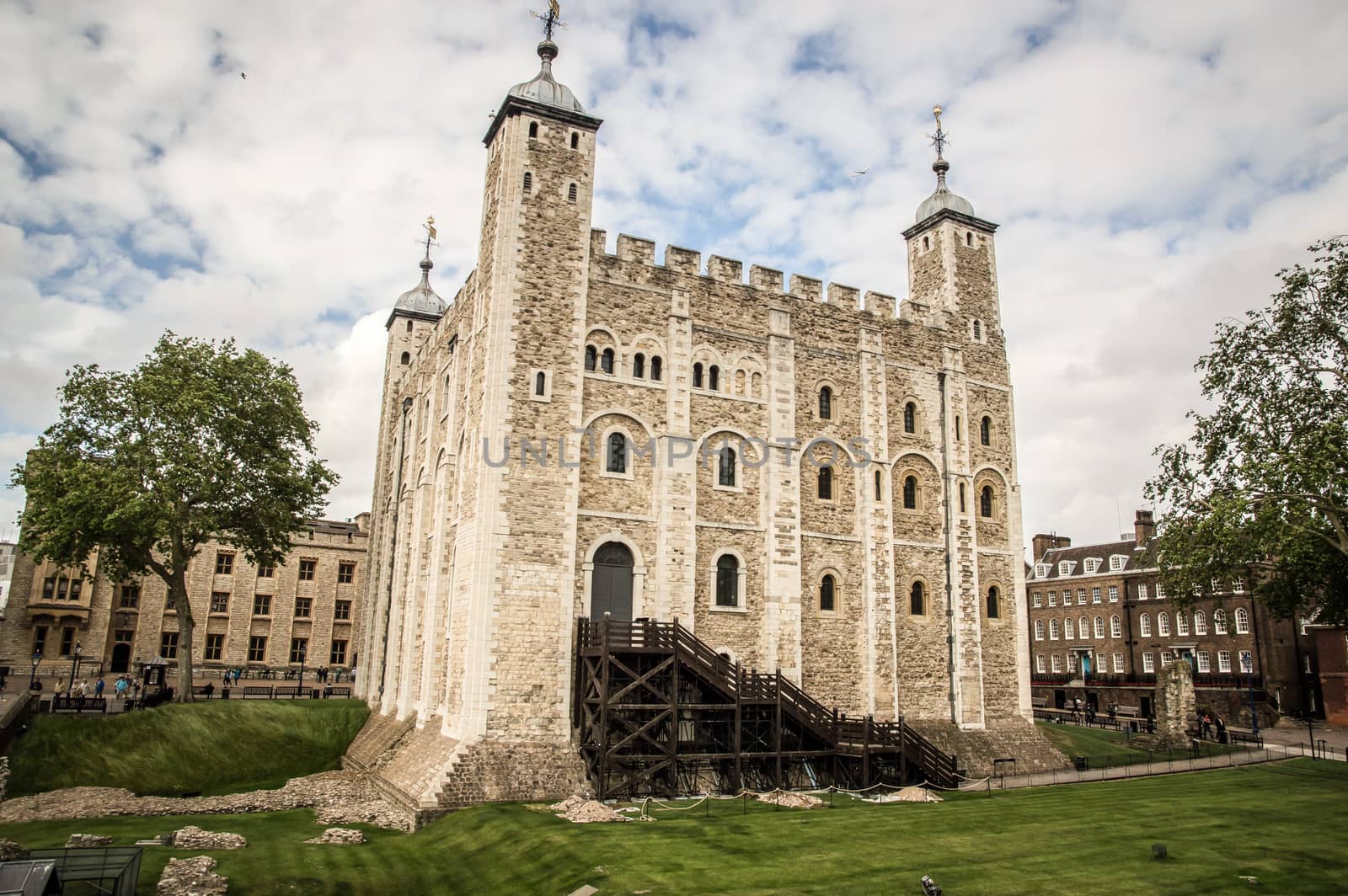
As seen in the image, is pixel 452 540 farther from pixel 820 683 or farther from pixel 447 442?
pixel 820 683

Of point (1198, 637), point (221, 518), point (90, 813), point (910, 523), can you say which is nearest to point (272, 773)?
point (90, 813)

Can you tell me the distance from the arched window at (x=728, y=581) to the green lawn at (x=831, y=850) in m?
6.64

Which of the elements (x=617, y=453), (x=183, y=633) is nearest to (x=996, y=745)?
(x=617, y=453)

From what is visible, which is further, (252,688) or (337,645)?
(337,645)

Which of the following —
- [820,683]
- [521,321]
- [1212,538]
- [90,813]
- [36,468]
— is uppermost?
[521,321]

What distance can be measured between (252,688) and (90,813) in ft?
51.7

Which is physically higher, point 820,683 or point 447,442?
point 447,442

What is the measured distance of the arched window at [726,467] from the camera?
28.2m

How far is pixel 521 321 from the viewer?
25391mm

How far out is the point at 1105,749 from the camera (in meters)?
33.8

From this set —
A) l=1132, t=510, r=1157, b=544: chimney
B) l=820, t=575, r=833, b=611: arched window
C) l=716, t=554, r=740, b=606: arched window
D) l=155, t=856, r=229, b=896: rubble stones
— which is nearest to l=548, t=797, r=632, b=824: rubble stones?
l=155, t=856, r=229, b=896: rubble stones

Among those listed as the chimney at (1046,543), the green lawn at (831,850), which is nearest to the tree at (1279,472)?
the green lawn at (831,850)

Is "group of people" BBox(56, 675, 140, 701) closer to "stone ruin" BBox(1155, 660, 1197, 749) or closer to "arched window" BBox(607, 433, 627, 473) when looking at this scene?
"arched window" BBox(607, 433, 627, 473)

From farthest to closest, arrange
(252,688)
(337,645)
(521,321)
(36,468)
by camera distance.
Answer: (337,645)
(252,688)
(36,468)
(521,321)
